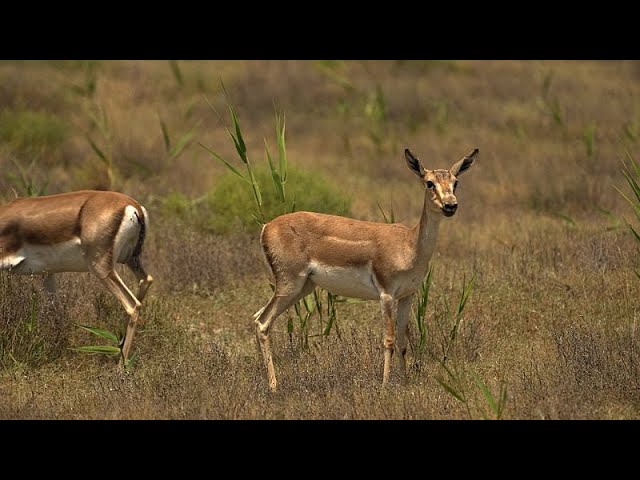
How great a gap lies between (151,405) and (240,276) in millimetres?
3874

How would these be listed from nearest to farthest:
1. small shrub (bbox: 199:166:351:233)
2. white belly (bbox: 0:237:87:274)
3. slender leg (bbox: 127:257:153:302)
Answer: white belly (bbox: 0:237:87:274) → slender leg (bbox: 127:257:153:302) → small shrub (bbox: 199:166:351:233)

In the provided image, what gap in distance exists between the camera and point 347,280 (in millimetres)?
8555

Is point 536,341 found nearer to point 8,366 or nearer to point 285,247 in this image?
point 285,247

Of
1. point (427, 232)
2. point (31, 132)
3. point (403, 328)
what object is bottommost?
point (31, 132)

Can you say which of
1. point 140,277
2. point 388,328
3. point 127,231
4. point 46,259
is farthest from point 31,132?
point 388,328

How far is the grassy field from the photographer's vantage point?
818 centimetres

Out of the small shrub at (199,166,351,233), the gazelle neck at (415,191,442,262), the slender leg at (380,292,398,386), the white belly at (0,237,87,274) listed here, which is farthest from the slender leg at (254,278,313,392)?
the small shrub at (199,166,351,233)

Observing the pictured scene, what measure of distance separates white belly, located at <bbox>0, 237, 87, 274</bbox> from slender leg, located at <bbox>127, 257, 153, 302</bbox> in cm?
46

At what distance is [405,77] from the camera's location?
23.5 metres

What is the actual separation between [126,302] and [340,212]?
174 inches

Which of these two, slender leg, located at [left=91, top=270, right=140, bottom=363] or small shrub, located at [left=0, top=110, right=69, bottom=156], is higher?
slender leg, located at [left=91, top=270, right=140, bottom=363]

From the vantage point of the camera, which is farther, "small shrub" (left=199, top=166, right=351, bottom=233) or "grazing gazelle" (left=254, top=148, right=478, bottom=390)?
"small shrub" (left=199, top=166, right=351, bottom=233)

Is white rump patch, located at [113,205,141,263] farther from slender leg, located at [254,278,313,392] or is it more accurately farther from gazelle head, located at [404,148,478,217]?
gazelle head, located at [404,148,478,217]

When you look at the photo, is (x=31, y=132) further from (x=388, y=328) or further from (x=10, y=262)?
(x=388, y=328)
